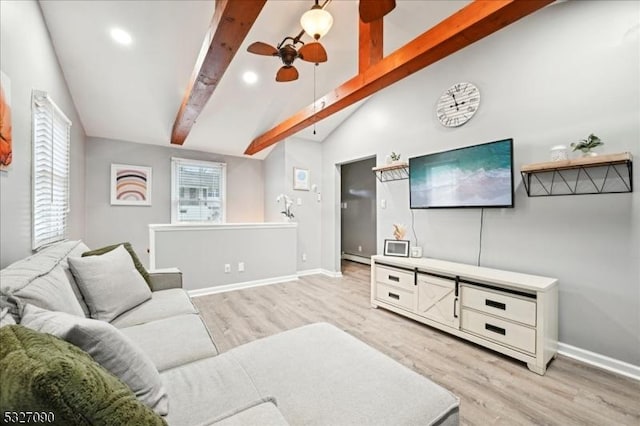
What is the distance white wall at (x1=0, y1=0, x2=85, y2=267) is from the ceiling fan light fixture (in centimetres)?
183

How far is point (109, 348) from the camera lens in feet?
2.61

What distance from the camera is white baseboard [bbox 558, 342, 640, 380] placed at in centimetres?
193

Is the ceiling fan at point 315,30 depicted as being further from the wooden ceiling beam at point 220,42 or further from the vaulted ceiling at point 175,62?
the vaulted ceiling at point 175,62

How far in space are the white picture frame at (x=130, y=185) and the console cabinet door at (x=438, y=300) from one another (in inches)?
176

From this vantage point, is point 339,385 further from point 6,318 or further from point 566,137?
point 566,137

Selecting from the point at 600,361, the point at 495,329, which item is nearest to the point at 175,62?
the point at 495,329

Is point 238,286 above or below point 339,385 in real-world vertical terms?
below

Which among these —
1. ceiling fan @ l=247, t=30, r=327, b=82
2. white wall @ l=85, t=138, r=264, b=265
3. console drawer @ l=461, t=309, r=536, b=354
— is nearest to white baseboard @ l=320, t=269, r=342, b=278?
white wall @ l=85, t=138, r=264, b=265

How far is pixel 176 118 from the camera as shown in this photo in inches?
157

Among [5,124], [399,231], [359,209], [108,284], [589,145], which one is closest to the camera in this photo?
[5,124]

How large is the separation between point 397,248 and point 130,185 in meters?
4.32

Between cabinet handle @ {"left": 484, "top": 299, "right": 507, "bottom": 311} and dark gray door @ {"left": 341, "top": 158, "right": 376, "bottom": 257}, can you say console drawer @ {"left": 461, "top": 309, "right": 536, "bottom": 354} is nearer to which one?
cabinet handle @ {"left": 484, "top": 299, "right": 507, "bottom": 311}

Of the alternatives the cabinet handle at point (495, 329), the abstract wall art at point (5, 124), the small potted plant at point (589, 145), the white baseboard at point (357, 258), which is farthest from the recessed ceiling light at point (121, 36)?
the white baseboard at point (357, 258)

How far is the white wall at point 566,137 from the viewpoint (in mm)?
1993
